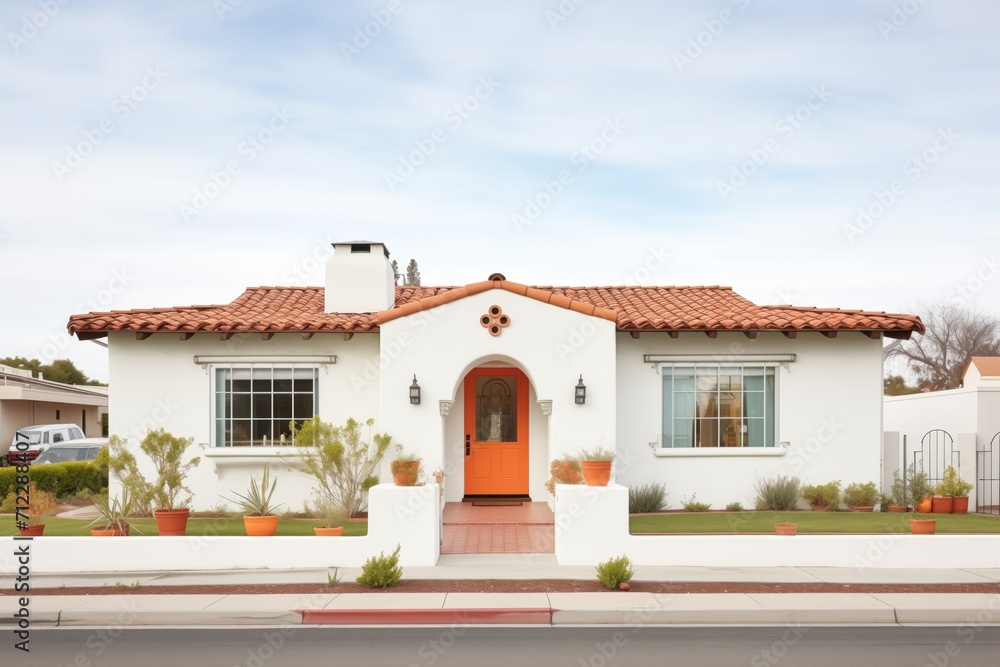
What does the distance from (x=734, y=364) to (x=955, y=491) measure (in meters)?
4.52

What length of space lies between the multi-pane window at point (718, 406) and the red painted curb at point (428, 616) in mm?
7187

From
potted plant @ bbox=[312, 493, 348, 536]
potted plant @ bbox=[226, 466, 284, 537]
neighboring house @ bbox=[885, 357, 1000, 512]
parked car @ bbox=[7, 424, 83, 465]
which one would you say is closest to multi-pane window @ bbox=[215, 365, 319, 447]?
potted plant @ bbox=[226, 466, 284, 537]

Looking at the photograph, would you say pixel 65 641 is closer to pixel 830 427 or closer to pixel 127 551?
pixel 127 551

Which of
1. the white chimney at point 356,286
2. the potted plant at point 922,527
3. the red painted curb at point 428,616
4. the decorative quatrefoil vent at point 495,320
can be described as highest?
the white chimney at point 356,286

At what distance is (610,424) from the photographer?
1441cm

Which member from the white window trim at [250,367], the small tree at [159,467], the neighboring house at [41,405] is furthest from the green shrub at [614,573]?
the neighboring house at [41,405]

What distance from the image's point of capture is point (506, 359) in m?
14.7

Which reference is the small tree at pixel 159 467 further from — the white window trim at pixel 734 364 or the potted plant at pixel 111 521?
the white window trim at pixel 734 364

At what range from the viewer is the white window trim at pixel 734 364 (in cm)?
1585

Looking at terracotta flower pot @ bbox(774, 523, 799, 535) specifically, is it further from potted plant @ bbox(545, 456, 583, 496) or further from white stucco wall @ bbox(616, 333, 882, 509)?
white stucco wall @ bbox(616, 333, 882, 509)

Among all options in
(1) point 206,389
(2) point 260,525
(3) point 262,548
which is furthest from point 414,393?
(1) point 206,389

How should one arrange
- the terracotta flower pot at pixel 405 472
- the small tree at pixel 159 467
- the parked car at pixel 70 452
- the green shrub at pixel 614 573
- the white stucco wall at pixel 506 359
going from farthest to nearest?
the parked car at pixel 70 452 < the white stucco wall at pixel 506 359 < the small tree at pixel 159 467 < the terracotta flower pot at pixel 405 472 < the green shrub at pixel 614 573

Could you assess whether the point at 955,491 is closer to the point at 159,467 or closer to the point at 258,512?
the point at 258,512

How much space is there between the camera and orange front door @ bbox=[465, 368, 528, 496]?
1692 centimetres
